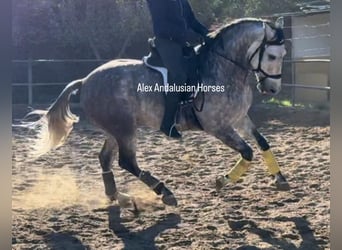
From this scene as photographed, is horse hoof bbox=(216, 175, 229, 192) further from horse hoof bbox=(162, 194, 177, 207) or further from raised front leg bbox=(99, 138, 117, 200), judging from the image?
raised front leg bbox=(99, 138, 117, 200)

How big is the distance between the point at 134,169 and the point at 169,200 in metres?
0.28

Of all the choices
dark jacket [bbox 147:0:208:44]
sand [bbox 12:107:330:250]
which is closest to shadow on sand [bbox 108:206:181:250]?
sand [bbox 12:107:330:250]

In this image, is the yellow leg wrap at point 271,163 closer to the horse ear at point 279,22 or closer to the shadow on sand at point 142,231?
the shadow on sand at point 142,231

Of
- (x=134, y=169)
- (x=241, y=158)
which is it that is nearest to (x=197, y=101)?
(x=241, y=158)

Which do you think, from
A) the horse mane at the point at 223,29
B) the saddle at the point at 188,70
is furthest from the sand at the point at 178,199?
the horse mane at the point at 223,29

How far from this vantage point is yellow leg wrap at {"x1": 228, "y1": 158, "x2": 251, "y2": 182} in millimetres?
3256

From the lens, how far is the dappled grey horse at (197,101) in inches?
129

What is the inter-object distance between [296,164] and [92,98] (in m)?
1.22

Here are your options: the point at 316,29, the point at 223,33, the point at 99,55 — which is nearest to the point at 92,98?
the point at 99,55

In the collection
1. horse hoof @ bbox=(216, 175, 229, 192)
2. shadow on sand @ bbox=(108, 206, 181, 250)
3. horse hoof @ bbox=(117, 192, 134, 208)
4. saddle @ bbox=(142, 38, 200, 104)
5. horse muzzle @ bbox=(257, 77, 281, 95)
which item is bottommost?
shadow on sand @ bbox=(108, 206, 181, 250)

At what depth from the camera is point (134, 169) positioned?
3314 mm

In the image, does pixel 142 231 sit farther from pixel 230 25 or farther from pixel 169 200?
pixel 230 25

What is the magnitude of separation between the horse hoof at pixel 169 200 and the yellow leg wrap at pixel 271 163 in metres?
0.54

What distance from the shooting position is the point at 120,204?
3.29 m
